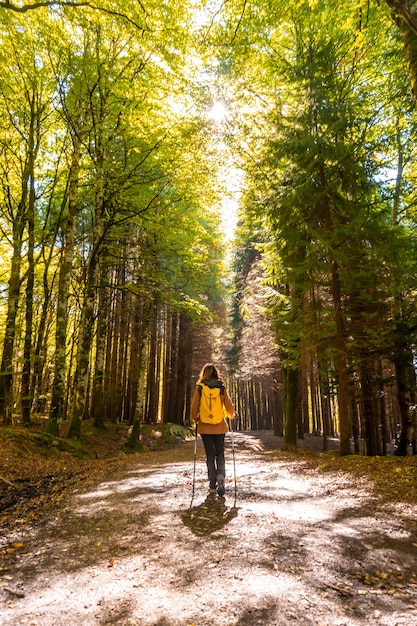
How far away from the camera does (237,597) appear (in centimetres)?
283

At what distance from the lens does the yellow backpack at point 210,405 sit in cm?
615

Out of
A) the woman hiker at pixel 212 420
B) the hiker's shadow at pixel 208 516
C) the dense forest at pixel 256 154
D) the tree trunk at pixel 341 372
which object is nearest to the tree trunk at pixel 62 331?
the dense forest at pixel 256 154

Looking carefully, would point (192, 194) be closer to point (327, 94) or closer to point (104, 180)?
point (104, 180)

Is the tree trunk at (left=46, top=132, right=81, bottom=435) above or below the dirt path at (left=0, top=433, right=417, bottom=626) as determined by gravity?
above

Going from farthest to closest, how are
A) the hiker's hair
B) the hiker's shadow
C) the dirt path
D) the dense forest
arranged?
the dense forest < the hiker's hair < the hiker's shadow < the dirt path

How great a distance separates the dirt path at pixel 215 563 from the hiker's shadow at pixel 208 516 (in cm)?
2

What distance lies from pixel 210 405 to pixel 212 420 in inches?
10.0

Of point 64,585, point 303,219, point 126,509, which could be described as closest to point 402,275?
point 303,219

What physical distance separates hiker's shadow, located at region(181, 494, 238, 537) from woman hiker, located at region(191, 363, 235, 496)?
0.53 metres

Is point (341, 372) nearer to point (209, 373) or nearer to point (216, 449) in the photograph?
point (209, 373)

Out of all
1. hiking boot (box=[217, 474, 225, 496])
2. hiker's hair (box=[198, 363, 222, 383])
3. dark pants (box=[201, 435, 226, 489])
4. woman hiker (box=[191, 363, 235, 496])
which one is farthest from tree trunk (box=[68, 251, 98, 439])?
hiking boot (box=[217, 474, 225, 496])

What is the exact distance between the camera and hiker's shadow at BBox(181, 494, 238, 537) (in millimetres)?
4473

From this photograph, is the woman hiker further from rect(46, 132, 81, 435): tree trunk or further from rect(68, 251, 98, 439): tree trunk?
rect(68, 251, 98, 439): tree trunk

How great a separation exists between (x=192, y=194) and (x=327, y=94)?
5.61 meters
